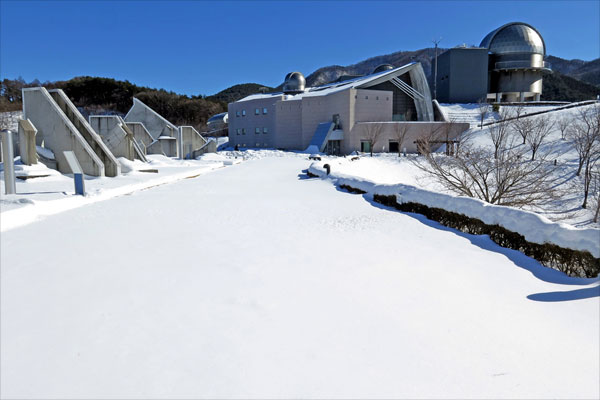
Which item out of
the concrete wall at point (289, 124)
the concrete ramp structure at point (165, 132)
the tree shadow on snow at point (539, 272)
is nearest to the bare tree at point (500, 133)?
the concrete wall at point (289, 124)

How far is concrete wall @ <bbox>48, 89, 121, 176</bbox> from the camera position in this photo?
16.6 metres

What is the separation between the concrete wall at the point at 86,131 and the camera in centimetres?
1664

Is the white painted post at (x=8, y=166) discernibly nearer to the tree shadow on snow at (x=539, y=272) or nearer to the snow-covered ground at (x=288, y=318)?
the snow-covered ground at (x=288, y=318)

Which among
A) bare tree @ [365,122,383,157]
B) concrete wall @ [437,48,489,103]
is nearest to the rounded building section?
concrete wall @ [437,48,489,103]

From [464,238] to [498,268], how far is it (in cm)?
164

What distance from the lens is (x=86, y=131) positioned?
54.5 ft

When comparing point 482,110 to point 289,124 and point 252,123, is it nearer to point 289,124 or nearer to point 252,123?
point 289,124

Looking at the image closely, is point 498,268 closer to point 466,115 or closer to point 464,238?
point 464,238

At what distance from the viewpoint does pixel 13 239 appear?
6.27 metres

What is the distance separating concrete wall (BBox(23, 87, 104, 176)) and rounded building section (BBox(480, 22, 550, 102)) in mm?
57987

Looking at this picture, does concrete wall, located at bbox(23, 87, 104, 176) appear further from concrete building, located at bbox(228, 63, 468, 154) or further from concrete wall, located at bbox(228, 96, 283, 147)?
concrete wall, located at bbox(228, 96, 283, 147)

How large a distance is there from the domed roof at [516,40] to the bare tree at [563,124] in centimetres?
1832

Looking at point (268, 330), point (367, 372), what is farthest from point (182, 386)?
point (367, 372)

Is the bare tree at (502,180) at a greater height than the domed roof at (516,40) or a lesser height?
lesser
